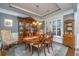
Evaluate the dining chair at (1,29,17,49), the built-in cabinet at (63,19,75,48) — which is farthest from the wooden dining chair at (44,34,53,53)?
the dining chair at (1,29,17,49)

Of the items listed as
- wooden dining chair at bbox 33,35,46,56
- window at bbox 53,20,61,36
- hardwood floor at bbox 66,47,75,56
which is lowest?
hardwood floor at bbox 66,47,75,56

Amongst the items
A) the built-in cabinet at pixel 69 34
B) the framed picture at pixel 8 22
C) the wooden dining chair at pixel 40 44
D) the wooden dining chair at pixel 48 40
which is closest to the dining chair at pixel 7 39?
the framed picture at pixel 8 22

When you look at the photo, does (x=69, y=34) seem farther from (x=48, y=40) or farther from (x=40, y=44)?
(x=40, y=44)

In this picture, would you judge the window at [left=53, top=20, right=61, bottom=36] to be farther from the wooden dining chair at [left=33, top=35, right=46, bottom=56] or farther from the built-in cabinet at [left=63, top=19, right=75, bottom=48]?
the wooden dining chair at [left=33, top=35, right=46, bottom=56]

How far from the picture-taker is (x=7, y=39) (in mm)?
2584

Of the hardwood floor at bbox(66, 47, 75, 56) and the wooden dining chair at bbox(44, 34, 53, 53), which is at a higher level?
the wooden dining chair at bbox(44, 34, 53, 53)

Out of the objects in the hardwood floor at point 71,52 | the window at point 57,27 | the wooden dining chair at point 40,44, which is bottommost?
the hardwood floor at point 71,52

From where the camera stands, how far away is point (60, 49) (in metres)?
2.59

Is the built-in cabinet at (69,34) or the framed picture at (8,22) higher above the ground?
the framed picture at (8,22)

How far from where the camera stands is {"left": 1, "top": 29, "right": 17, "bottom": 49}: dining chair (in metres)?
2.57

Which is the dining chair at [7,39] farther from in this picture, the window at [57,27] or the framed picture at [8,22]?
the window at [57,27]

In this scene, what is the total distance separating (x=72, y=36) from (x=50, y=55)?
59cm

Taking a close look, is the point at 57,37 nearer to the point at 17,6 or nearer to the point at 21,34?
the point at 21,34

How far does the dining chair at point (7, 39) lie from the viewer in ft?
8.44
